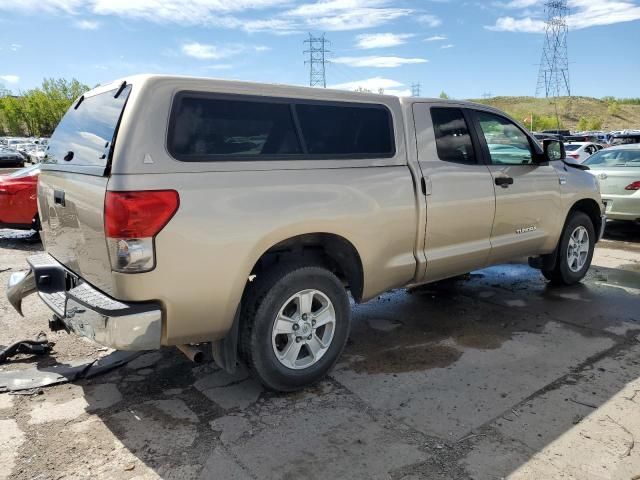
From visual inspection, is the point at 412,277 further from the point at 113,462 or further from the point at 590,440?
the point at 113,462

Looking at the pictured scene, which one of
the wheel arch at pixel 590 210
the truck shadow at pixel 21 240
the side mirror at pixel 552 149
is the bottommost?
the truck shadow at pixel 21 240

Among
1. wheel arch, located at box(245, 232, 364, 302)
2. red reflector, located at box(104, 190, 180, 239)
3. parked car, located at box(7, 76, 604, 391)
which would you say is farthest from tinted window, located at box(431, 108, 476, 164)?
red reflector, located at box(104, 190, 180, 239)

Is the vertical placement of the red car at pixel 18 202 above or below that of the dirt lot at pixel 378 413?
above

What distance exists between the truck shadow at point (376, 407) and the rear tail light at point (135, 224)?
3.38 feet

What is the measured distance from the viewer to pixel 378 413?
319cm

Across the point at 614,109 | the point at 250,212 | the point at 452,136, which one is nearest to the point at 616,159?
the point at 452,136

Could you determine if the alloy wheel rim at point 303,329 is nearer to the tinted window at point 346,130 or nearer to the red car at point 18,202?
the tinted window at point 346,130

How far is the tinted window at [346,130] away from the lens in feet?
11.4

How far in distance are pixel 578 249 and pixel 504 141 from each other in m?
1.86

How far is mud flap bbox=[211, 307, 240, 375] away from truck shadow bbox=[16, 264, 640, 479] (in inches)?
10.8

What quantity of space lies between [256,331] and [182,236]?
783mm

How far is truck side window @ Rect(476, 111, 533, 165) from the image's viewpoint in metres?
4.71

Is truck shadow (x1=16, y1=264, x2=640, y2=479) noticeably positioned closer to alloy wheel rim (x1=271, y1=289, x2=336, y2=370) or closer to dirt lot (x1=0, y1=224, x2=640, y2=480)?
dirt lot (x1=0, y1=224, x2=640, y2=480)

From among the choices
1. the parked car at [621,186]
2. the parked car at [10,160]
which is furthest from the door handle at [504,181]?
the parked car at [10,160]
